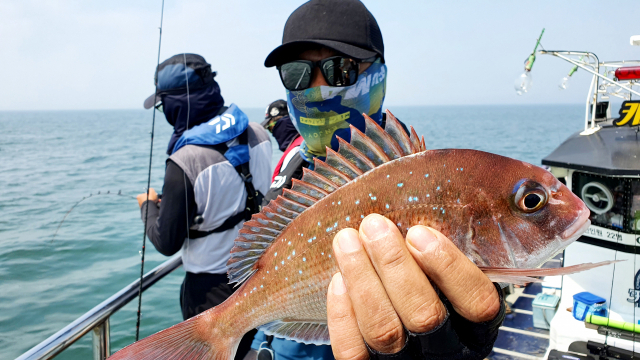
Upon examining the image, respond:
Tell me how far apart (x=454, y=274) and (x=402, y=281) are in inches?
6.4

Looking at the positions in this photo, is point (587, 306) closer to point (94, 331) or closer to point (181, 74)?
point (94, 331)

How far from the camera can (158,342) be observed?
1.57 metres

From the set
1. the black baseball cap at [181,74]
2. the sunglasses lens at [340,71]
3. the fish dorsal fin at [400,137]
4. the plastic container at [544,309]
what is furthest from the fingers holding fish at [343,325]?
the plastic container at [544,309]

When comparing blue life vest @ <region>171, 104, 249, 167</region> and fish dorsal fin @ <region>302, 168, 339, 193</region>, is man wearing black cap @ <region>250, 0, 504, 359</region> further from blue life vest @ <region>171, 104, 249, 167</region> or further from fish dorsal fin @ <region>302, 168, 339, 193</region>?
blue life vest @ <region>171, 104, 249, 167</region>

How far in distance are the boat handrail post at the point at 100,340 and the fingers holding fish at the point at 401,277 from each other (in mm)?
2532

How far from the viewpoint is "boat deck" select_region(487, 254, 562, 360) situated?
5188 millimetres

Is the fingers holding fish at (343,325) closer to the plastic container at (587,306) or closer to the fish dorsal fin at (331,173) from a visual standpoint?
the fish dorsal fin at (331,173)

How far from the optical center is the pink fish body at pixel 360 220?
1348 millimetres

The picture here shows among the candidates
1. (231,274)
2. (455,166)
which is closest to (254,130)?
(231,274)

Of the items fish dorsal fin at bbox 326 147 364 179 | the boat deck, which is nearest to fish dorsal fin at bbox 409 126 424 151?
fish dorsal fin at bbox 326 147 364 179

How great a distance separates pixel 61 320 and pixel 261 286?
813 cm

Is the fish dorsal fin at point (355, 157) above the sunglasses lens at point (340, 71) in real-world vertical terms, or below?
below

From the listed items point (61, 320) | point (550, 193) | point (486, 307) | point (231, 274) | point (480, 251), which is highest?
point (550, 193)

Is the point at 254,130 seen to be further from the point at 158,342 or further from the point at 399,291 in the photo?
the point at 399,291
